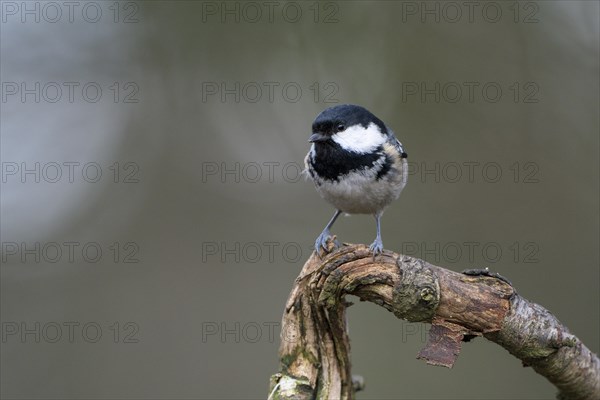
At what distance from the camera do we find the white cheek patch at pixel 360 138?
2955mm

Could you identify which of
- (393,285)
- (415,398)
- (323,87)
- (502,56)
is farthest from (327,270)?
(502,56)

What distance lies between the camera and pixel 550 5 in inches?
214

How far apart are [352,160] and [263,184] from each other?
2857 mm

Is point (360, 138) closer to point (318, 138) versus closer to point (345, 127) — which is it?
point (345, 127)

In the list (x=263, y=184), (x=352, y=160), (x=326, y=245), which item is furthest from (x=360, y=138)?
(x=263, y=184)

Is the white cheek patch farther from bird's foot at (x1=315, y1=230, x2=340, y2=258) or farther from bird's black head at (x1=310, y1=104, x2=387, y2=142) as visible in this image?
bird's foot at (x1=315, y1=230, x2=340, y2=258)

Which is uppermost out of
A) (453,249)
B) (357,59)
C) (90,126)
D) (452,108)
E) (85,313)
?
(357,59)

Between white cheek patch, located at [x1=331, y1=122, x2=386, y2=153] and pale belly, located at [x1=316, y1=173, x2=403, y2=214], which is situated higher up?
white cheek patch, located at [x1=331, y1=122, x2=386, y2=153]

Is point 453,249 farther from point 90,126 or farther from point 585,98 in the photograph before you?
point 90,126

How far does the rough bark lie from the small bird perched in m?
0.47

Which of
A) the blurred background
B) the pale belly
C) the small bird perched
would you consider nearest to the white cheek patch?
the small bird perched

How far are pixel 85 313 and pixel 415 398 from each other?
9.51 ft

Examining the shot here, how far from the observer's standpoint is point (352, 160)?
9.87 ft

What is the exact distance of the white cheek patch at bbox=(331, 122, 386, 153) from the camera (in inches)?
116
